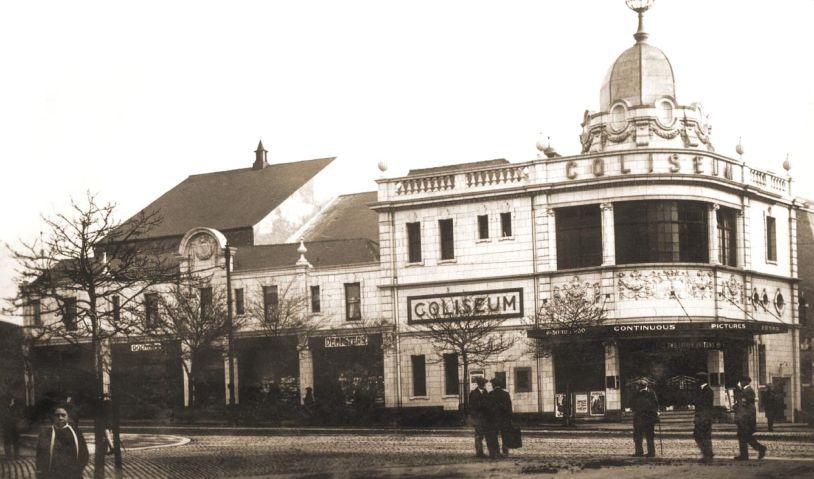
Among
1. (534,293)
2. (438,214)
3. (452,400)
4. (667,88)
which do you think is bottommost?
(452,400)

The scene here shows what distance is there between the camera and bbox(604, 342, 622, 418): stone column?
48697mm

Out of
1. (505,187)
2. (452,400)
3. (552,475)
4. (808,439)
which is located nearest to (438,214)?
(505,187)

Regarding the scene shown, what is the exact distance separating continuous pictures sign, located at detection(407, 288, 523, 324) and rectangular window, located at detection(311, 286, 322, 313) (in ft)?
15.9

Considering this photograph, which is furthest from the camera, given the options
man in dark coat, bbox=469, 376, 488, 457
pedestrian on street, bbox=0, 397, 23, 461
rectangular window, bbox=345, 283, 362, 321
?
rectangular window, bbox=345, 283, 362, 321

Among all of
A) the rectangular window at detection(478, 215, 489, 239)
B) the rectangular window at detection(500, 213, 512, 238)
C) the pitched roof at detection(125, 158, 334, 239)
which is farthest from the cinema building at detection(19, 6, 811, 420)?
the pitched roof at detection(125, 158, 334, 239)

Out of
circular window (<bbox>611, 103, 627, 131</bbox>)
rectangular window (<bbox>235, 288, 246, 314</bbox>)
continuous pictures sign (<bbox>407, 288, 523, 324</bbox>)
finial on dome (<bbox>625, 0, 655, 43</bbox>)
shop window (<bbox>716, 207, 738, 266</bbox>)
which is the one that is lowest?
continuous pictures sign (<bbox>407, 288, 523, 324</bbox>)

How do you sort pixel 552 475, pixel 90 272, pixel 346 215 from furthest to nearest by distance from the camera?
1. pixel 346 215
2. pixel 90 272
3. pixel 552 475

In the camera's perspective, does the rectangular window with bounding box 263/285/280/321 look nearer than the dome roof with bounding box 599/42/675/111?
No

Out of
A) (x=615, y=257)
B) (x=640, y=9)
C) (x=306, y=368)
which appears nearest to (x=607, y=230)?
(x=615, y=257)

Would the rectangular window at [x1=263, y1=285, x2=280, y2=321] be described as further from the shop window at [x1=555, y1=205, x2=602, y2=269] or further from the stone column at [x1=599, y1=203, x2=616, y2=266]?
the stone column at [x1=599, y1=203, x2=616, y2=266]

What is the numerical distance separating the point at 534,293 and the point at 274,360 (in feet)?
38.8

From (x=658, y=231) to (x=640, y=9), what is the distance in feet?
32.4

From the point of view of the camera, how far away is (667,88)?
5188 centimetres

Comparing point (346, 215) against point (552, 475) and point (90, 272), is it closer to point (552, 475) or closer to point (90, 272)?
point (90, 272)
